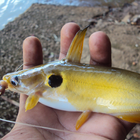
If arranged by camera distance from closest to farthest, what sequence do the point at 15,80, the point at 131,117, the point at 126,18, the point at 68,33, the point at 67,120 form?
the point at 131,117
the point at 15,80
the point at 67,120
the point at 68,33
the point at 126,18

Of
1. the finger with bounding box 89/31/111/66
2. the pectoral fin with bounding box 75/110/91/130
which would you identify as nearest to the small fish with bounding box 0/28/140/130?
the pectoral fin with bounding box 75/110/91/130

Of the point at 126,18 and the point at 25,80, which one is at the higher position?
the point at 126,18

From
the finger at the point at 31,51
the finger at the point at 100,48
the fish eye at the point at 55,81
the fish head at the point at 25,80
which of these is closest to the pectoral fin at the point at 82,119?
the fish eye at the point at 55,81

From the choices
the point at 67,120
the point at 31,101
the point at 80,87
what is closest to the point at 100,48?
the point at 80,87

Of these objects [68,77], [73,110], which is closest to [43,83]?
[68,77]

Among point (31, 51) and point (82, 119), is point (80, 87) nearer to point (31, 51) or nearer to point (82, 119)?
point (82, 119)

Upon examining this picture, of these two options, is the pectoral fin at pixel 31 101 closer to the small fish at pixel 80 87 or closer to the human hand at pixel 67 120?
the small fish at pixel 80 87

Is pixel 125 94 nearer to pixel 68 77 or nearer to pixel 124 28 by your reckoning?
pixel 68 77
